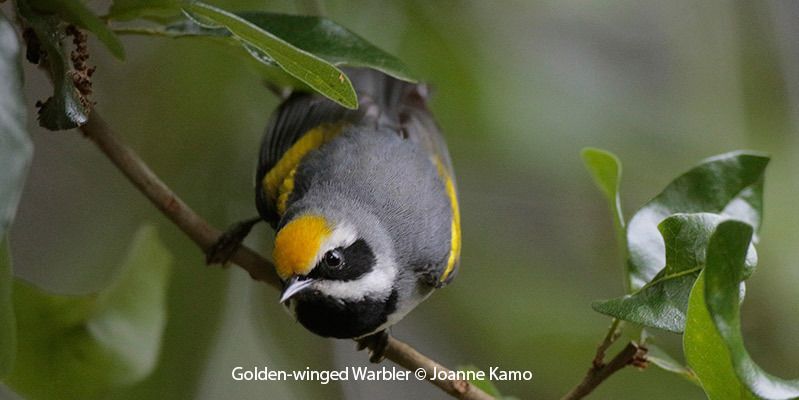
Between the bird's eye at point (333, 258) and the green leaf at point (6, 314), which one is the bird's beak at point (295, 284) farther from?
the green leaf at point (6, 314)

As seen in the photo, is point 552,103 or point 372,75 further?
point 552,103

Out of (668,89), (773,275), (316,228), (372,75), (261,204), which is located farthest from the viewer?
(668,89)

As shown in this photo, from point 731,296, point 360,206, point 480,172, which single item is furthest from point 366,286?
point 480,172

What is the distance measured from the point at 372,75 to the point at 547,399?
0.80 m

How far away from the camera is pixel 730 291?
0.75 m

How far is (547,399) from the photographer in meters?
1.93

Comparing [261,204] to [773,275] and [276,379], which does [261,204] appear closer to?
[276,379]

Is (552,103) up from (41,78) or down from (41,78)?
up

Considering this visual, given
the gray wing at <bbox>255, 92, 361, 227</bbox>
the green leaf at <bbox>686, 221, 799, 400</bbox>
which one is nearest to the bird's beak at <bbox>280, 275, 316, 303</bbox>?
the gray wing at <bbox>255, 92, 361, 227</bbox>

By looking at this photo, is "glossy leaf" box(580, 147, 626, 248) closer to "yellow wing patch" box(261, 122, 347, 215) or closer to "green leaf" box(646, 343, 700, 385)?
"green leaf" box(646, 343, 700, 385)

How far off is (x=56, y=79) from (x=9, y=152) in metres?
0.26

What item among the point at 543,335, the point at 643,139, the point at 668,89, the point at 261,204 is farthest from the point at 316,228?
the point at 668,89

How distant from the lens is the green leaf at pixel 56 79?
873mm

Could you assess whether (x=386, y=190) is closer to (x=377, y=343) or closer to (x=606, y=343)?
(x=377, y=343)
